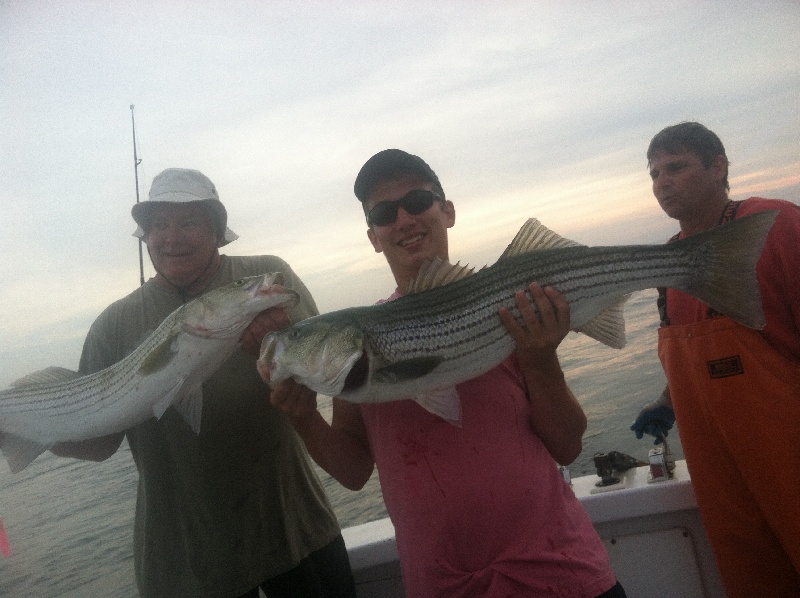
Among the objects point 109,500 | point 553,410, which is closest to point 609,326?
point 553,410

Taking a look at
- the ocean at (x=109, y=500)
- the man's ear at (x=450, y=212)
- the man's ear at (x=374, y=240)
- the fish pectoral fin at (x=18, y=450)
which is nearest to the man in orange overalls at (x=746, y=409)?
the man's ear at (x=450, y=212)

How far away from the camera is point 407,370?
2621mm

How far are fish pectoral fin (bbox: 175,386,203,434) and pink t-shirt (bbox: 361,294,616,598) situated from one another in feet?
4.40

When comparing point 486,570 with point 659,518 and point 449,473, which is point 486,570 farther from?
point 659,518

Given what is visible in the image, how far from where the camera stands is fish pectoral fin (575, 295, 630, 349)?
2.95 m

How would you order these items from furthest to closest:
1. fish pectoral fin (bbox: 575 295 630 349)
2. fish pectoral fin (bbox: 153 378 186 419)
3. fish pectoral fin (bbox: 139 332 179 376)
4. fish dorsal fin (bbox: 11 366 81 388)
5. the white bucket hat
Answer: fish dorsal fin (bbox: 11 366 81 388), the white bucket hat, fish pectoral fin (bbox: 139 332 179 376), fish pectoral fin (bbox: 153 378 186 419), fish pectoral fin (bbox: 575 295 630 349)

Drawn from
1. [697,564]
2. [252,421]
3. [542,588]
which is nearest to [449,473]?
[542,588]

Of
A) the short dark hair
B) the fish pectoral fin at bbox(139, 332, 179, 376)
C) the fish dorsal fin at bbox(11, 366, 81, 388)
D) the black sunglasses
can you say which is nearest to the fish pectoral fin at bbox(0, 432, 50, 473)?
the fish dorsal fin at bbox(11, 366, 81, 388)

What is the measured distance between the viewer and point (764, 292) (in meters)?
3.37

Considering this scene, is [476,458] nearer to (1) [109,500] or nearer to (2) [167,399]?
(2) [167,399]

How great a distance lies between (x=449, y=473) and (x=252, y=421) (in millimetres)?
1700

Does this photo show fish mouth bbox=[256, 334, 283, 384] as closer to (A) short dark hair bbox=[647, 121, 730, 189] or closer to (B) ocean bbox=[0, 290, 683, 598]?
(A) short dark hair bbox=[647, 121, 730, 189]

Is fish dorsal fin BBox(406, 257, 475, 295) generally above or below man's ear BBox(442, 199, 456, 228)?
below

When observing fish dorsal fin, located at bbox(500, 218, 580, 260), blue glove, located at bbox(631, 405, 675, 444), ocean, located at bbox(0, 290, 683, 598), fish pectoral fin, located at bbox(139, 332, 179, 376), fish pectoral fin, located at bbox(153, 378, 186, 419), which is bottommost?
ocean, located at bbox(0, 290, 683, 598)
